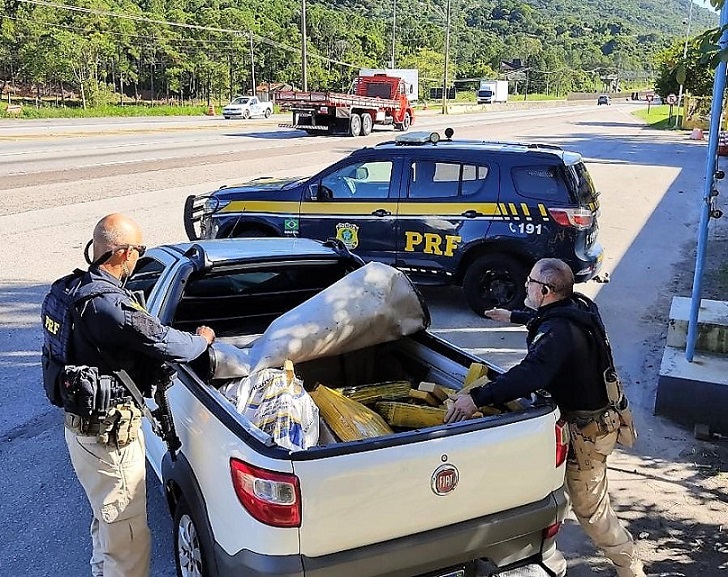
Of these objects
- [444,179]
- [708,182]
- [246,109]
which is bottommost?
[444,179]

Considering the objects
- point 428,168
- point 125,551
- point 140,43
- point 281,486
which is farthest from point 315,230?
point 140,43

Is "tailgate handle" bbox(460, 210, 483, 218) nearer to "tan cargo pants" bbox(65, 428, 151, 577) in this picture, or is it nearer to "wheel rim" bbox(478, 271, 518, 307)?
"wheel rim" bbox(478, 271, 518, 307)

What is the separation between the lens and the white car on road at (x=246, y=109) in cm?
4484

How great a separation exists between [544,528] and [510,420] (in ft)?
1.69

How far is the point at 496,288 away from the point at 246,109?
3992 centimetres

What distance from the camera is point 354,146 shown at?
26.2 metres

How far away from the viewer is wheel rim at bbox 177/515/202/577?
3.07m

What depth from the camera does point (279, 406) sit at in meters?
3.22

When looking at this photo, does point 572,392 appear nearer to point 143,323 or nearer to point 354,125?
point 143,323

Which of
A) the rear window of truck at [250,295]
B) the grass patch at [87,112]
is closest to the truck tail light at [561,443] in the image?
the rear window of truck at [250,295]

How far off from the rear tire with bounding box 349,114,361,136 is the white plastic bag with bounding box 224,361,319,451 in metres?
28.3

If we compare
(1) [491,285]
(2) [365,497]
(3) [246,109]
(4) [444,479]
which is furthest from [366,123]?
(2) [365,497]

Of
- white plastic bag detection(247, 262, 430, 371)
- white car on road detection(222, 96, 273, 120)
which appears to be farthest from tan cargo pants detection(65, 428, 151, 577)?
white car on road detection(222, 96, 273, 120)

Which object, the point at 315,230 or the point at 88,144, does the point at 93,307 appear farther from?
the point at 88,144
